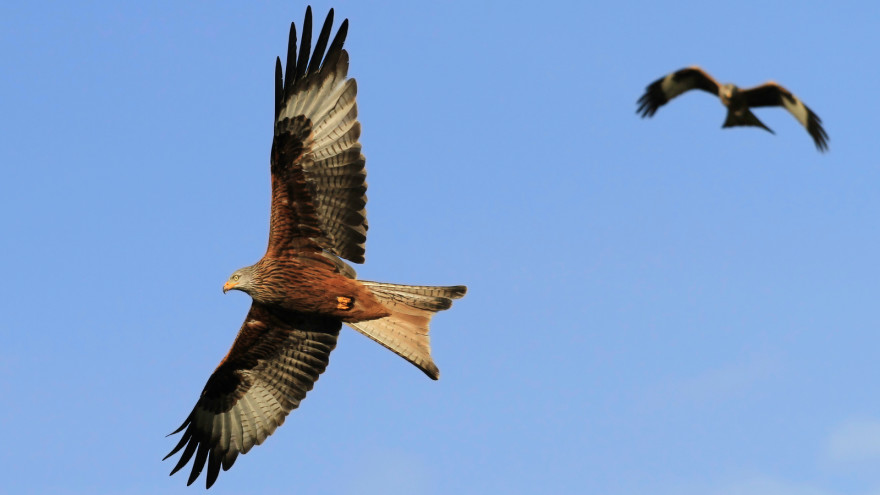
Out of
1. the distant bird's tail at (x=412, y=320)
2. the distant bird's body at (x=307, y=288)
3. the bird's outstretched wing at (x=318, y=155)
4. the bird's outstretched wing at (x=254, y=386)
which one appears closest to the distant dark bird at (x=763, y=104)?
the distant bird's tail at (x=412, y=320)

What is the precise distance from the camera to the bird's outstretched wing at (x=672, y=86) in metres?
12.7

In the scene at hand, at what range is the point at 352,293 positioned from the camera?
12.7 metres

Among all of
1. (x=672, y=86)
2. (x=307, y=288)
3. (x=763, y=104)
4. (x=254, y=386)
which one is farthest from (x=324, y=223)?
(x=763, y=104)

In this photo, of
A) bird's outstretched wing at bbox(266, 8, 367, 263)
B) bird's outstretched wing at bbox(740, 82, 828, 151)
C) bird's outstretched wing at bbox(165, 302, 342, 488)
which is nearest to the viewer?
bird's outstretched wing at bbox(740, 82, 828, 151)

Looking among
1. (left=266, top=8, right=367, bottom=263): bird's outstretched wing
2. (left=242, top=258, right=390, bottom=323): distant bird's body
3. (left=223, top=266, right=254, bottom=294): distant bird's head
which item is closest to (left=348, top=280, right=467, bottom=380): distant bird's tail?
(left=242, top=258, right=390, bottom=323): distant bird's body

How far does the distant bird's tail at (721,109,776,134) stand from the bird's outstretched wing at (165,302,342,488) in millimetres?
5137

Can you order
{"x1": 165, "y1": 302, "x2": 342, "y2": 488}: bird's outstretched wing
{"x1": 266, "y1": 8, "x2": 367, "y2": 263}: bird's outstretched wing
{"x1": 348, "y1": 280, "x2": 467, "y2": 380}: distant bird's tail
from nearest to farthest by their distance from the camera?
{"x1": 266, "y1": 8, "x2": 367, "y2": 263}: bird's outstretched wing, {"x1": 348, "y1": 280, "x2": 467, "y2": 380}: distant bird's tail, {"x1": 165, "y1": 302, "x2": 342, "y2": 488}: bird's outstretched wing

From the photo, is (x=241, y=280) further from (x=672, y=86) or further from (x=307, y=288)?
(x=672, y=86)

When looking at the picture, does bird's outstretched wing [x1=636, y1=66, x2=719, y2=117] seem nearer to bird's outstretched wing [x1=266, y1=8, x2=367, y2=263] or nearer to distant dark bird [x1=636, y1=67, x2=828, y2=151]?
distant dark bird [x1=636, y1=67, x2=828, y2=151]

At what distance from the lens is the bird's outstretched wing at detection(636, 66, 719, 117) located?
1273 cm

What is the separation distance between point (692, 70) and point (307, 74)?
431cm

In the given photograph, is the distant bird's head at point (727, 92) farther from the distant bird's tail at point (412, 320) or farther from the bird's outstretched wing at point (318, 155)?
the bird's outstretched wing at point (318, 155)

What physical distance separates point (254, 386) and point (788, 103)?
7136 millimetres

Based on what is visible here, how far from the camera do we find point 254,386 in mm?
14141
